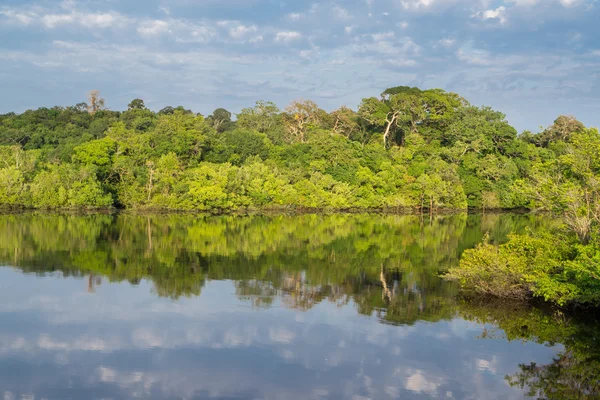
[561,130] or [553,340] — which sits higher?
[561,130]

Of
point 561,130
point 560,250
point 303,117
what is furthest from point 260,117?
point 560,250

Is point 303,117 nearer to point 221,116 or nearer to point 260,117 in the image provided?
point 260,117

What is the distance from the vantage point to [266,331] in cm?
1388

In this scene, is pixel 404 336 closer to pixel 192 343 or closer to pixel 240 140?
pixel 192 343

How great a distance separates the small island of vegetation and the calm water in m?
27.0

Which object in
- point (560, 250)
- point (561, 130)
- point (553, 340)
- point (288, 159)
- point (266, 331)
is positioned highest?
point (561, 130)

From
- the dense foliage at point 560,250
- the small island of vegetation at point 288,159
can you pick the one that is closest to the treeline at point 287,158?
the small island of vegetation at point 288,159

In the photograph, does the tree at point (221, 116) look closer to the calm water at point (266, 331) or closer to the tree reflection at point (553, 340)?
the calm water at point (266, 331)

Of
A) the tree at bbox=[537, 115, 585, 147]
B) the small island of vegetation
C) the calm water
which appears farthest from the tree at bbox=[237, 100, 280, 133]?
the calm water

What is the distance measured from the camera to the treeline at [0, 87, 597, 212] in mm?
52625

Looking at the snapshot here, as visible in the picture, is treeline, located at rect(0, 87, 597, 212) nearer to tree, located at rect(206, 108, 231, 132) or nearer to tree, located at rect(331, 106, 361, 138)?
tree, located at rect(331, 106, 361, 138)

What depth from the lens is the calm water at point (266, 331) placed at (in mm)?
10617

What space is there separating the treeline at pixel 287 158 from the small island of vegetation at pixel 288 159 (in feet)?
0.40

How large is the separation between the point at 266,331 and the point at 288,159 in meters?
47.7
